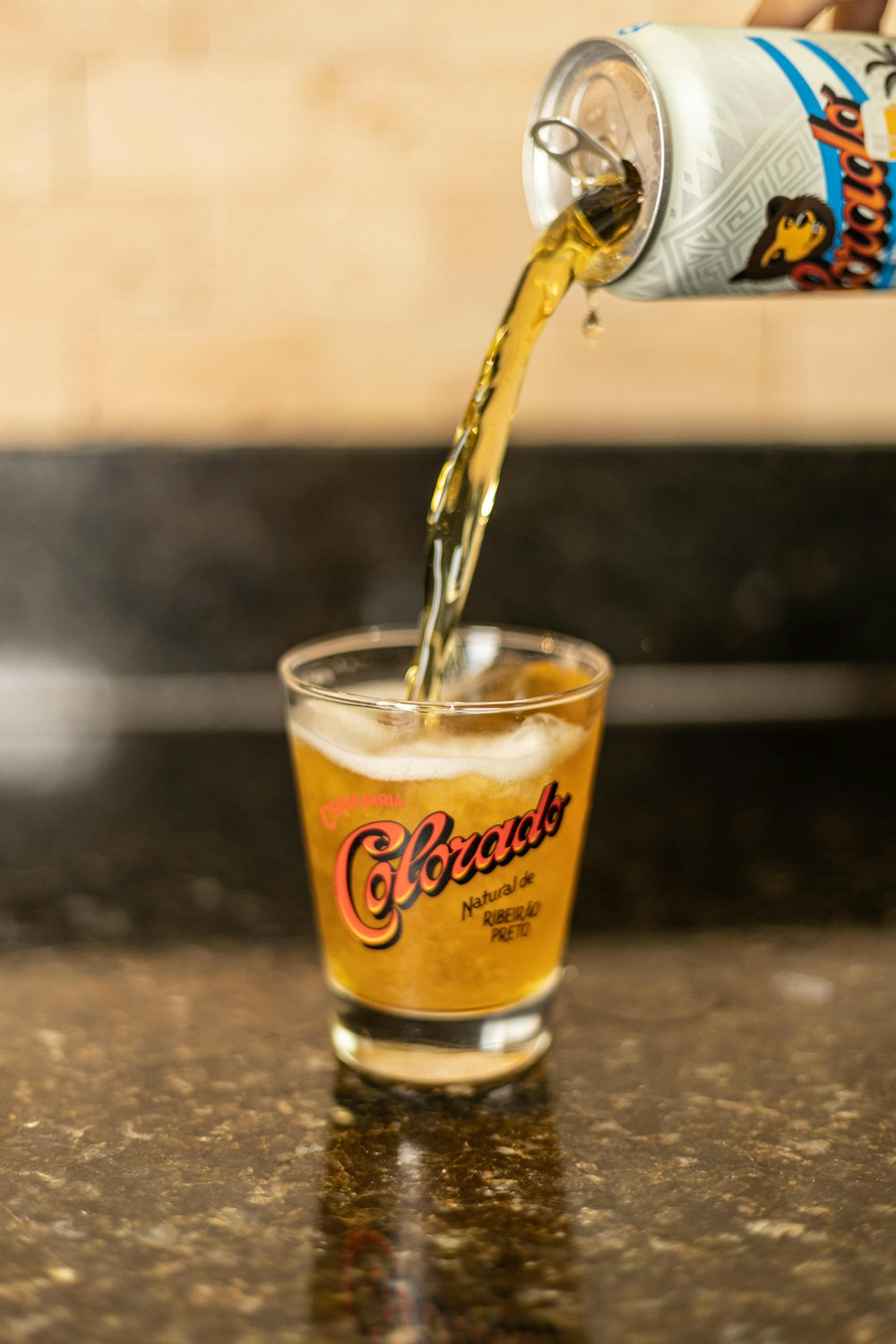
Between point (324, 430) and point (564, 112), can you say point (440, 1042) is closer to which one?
point (564, 112)

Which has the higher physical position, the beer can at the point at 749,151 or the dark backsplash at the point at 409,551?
the beer can at the point at 749,151

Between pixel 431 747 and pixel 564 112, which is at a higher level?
pixel 564 112

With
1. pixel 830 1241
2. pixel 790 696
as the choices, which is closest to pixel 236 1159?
pixel 830 1241

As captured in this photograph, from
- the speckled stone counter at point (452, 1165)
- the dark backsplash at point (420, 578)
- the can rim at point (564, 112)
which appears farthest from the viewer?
the dark backsplash at point (420, 578)

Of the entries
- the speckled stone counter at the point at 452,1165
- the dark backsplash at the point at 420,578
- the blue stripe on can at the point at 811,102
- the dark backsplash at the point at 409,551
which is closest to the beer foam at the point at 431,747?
the speckled stone counter at the point at 452,1165

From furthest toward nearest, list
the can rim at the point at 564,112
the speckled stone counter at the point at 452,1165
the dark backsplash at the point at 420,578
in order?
the dark backsplash at the point at 420,578, the can rim at the point at 564,112, the speckled stone counter at the point at 452,1165

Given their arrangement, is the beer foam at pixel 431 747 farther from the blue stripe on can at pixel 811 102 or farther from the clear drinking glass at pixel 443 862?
the blue stripe on can at pixel 811 102

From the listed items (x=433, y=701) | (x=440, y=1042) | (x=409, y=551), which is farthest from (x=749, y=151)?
(x=409, y=551)

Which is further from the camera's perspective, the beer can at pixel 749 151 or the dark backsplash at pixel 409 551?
the dark backsplash at pixel 409 551
